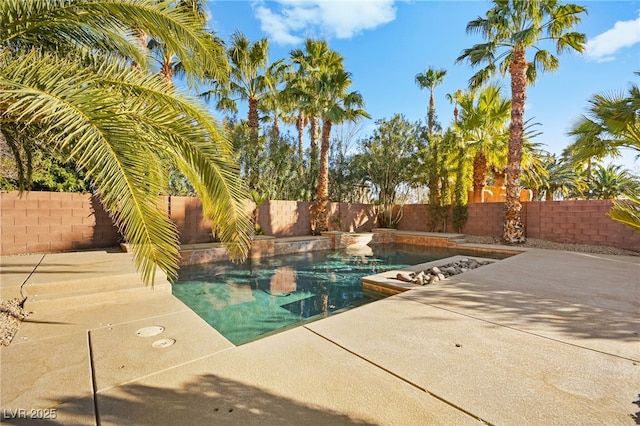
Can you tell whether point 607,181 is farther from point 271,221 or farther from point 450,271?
point 271,221

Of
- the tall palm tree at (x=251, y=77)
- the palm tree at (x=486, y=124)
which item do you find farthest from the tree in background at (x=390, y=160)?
the tall palm tree at (x=251, y=77)

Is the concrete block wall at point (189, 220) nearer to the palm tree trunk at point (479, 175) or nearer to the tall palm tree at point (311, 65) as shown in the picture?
the tall palm tree at point (311, 65)

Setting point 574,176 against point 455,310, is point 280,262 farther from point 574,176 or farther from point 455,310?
point 574,176

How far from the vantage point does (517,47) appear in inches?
364

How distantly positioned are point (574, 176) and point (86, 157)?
26.9 m

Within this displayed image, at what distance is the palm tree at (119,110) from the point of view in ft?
6.53

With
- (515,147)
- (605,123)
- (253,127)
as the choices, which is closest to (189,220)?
(253,127)

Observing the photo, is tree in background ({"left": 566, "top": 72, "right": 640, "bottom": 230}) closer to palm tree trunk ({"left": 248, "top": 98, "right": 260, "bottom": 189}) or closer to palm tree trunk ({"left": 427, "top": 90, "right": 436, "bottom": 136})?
palm tree trunk ({"left": 427, "top": 90, "right": 436, "bottom": 136})

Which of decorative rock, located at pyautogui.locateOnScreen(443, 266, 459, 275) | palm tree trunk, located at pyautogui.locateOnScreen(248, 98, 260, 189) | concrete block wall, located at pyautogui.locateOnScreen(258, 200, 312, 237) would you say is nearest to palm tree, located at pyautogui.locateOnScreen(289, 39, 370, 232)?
concrete block wall, located at pyautogui.locateOnScreen(258, 200, 312, 237)

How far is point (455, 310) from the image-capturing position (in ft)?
10.5

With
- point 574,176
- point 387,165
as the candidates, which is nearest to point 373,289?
point 387,165

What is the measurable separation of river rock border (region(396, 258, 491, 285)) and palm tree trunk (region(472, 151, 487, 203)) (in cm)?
783

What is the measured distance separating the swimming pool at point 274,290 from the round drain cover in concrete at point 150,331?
931mm

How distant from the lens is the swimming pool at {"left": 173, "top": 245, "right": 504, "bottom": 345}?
4105 millimetres
